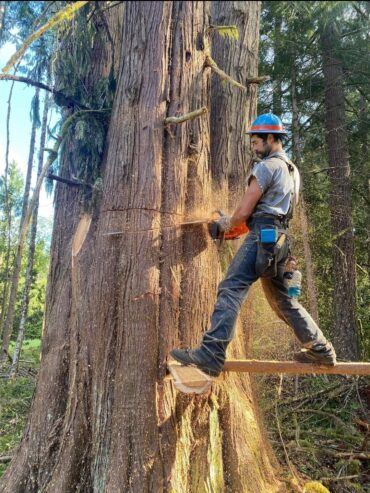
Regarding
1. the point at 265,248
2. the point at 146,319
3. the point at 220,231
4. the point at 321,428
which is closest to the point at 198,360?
the point at 146,319

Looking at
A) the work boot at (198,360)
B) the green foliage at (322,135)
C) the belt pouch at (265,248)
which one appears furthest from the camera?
the green foliage at (322,135)

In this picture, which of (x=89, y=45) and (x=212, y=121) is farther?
(x=212, y=121)

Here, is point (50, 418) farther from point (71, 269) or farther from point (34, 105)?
point (34, 105)

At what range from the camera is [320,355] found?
366cm

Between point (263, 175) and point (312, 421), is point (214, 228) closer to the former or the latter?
point (263, 175)

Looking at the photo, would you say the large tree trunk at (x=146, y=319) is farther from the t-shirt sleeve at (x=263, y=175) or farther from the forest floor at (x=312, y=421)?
the forest floor at (x=312, y=421)

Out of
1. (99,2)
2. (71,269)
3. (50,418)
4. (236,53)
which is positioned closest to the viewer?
(99,2)

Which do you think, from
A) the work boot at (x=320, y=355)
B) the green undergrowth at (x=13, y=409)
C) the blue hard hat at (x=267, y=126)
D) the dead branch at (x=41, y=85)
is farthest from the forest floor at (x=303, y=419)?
the dead branch at (x=41, y=85)

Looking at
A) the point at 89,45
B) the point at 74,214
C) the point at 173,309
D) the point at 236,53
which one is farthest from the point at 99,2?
the point at 236,53

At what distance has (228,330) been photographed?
335 cm

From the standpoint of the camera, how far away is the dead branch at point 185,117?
11.5 feet

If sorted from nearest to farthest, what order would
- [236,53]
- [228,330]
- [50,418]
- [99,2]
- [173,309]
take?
[99,2]
[228,330]
[173,309]
[50,418]
[236,53]

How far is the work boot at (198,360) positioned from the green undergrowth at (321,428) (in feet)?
5.64

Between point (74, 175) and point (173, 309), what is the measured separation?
65.9 inches
